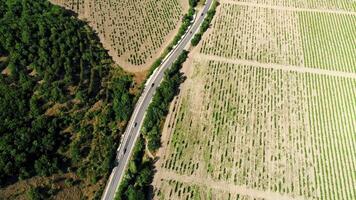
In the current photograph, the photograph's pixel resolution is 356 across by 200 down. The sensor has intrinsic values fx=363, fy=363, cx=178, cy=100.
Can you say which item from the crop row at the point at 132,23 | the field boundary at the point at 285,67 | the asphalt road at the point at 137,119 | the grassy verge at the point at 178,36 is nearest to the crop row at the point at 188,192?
the asphalt road at the point at 137,119

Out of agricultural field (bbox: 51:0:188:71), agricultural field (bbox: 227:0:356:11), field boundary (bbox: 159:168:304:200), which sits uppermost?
agricultural field (bbox: 51:0:188:71)

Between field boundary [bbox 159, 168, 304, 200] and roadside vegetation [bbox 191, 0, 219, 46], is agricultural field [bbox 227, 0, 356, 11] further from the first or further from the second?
field boundary [bbox 159, 168, 304, 200]

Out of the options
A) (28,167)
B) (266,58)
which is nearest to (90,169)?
(28,167)

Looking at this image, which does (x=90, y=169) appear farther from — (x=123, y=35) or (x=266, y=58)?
(x=266, y=58)

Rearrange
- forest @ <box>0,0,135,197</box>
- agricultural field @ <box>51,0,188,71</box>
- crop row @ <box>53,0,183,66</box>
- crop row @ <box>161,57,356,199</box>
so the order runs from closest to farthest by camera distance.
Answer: forest @ <box>0,0,135,197</box>, crop row @ <box>161,57,356,199</box>, agricultural field @ <box>51,0,188,71</box>, crop row @ <box>53,0,183,66</box>

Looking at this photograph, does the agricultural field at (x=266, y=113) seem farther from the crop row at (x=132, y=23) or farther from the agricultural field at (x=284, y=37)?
the crop row at (x=132, y=23)

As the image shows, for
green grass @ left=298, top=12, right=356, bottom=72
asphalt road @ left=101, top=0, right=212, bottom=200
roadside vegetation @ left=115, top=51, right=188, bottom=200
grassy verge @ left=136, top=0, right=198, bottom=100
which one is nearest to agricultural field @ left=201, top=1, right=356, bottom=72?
green grass @ left=298, top=12, right=356, bottom=72
